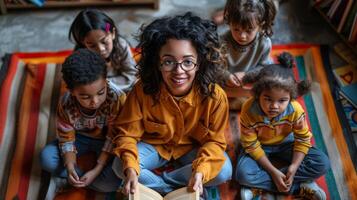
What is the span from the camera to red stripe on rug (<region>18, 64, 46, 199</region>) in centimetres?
144

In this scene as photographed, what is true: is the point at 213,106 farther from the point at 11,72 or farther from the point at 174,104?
the point at 11,72

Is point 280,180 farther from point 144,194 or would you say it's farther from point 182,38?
point 182,38

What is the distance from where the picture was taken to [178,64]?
114 cm

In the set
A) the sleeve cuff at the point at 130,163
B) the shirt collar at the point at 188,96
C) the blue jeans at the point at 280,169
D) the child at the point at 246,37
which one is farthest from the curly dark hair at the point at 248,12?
the sleeve cuff at the point at 130,163

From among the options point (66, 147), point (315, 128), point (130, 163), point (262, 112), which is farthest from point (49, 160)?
point (315, 128)

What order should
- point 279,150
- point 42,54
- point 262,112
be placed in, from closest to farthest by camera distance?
point 262,112, point 279,150, point 42,54

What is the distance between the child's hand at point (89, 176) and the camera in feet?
4.53

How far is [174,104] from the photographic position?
1250mm

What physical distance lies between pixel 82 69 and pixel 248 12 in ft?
1.79

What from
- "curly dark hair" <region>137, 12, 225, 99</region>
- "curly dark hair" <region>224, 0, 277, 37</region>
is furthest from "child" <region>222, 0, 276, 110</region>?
"curly dark hair" <region>137, 12, 225, 99</region>

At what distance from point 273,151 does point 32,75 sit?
94cm

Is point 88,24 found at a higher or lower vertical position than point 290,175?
higher

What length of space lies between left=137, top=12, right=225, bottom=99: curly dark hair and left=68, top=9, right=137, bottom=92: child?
0.30 metres

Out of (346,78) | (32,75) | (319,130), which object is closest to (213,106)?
(319,130)
